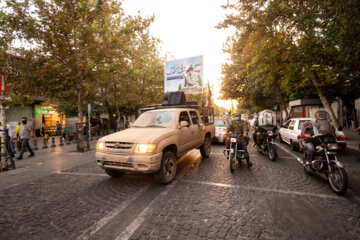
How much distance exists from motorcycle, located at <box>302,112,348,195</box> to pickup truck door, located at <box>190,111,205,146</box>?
3.15 meters

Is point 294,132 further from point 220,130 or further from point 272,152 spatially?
point 220,130

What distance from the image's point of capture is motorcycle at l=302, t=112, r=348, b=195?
12.2 feet

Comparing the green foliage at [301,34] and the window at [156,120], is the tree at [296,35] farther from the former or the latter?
the window at [156,120]

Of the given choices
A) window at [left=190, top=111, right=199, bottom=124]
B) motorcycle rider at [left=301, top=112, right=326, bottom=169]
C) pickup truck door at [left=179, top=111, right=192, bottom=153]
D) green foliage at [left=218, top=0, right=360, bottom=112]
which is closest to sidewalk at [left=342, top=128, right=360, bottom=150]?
green foliage at [left=218, top=0, right=360, bottom=112]

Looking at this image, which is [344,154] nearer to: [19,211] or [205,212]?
[205,212]

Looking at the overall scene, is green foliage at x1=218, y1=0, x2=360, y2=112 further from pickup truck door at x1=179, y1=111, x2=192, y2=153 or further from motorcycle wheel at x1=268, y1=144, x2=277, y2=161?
pickup truck door at x1=179, y1=111, x2=192, y2=153

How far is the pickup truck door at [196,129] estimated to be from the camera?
6051 millimetres

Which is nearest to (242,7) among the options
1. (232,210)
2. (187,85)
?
(187,85)

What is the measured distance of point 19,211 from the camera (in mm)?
3334

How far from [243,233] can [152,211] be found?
1.54m

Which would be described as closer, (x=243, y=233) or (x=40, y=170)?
(x=243, y=233)

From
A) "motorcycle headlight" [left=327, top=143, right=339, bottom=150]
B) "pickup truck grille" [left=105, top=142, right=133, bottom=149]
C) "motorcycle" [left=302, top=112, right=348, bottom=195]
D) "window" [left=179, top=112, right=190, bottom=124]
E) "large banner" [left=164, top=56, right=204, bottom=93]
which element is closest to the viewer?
"motorcycle" [left=302, top=112, right=348, bottom=195]

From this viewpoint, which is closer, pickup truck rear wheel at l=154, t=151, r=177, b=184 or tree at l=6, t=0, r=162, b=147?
pickup truck rear wheel at l=154, t=151, r=177, b=184

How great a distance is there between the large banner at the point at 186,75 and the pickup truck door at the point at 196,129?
705 cm
